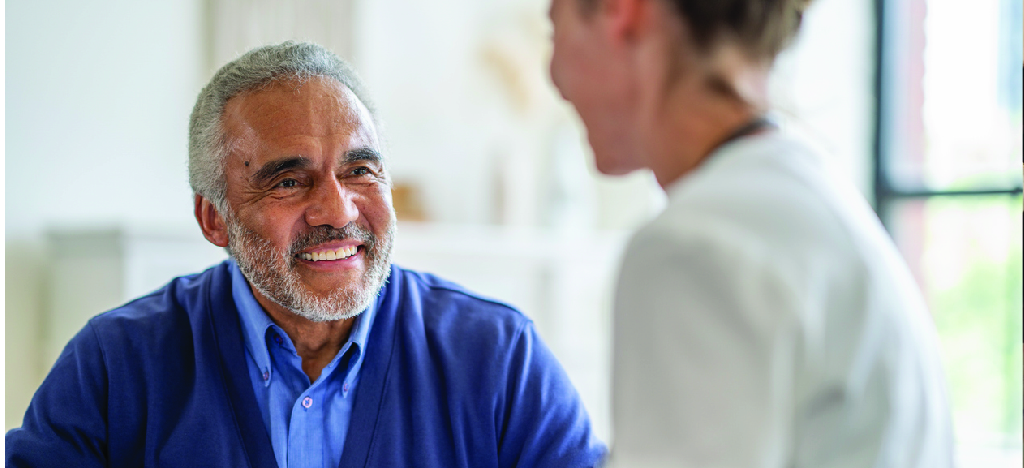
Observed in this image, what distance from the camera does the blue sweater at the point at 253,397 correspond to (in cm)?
131

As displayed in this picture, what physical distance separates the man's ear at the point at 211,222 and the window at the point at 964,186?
343 centimetres

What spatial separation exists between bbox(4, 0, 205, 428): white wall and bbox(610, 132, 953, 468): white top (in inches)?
89.0

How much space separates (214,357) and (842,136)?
12.4 feet

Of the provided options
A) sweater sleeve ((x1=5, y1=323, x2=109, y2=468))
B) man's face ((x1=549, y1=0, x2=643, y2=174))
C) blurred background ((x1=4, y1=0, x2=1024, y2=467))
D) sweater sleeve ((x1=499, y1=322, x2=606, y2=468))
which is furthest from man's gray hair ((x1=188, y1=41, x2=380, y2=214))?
blurred background ((x1=4, y1=0, x2=1024, y2=467))

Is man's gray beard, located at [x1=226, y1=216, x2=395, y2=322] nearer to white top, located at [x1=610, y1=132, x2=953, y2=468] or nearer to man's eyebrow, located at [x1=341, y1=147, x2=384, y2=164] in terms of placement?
man's eyebrow, located at [x1=341, y1=147, x2=384, y2=164]

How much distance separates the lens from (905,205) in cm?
425

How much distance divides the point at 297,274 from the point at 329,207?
0.13 metres

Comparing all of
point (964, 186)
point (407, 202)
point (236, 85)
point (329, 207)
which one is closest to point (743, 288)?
point (329, 207)

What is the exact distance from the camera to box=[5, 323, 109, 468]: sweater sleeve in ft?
4.21

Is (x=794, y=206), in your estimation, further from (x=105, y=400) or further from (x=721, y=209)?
(x=105, y=400)

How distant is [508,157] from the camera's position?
167 inches

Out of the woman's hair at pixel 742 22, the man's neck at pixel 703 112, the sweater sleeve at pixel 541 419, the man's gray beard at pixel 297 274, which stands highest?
A: the woman's hair at pixel 742 22

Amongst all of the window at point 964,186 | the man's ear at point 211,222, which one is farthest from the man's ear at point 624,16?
the window at point 964,186

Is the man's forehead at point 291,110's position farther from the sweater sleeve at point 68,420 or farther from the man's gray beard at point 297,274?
the sweater sleeve at point 68,420
